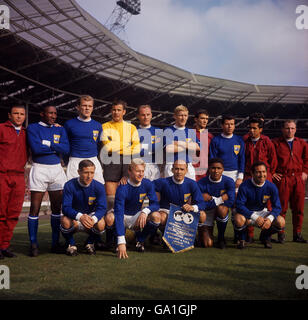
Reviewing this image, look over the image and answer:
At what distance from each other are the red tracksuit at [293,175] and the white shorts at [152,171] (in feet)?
6.52

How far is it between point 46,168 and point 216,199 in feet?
8.08

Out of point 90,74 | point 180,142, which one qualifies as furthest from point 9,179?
point 90,74

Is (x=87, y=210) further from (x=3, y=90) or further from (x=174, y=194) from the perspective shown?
(x=3, y=90)

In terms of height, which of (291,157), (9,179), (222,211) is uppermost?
(291,157)

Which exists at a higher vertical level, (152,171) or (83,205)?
(152,171)

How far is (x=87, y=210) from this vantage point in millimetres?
4438

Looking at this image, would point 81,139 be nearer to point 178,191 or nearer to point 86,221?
point 86,221

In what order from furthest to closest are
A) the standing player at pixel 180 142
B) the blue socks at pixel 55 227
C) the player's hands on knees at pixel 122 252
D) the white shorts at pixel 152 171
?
the white shorts at pixel 152 171, the standing player at pixel 180 142, the blue socks at pixel 55 227, the player's hands on knees at pixel 122 252

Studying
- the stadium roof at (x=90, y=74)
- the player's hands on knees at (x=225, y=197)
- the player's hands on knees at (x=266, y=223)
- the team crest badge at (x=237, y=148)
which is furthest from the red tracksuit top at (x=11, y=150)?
the stadium roof at (x=90, y=74)

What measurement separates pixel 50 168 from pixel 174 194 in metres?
1.76

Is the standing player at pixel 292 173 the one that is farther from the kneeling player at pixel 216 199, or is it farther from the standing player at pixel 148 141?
the standing player at pixel 148 141

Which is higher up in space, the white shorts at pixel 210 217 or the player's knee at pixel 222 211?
the player's knee at pixel 222 211

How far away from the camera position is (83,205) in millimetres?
4375

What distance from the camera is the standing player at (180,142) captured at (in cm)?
511
